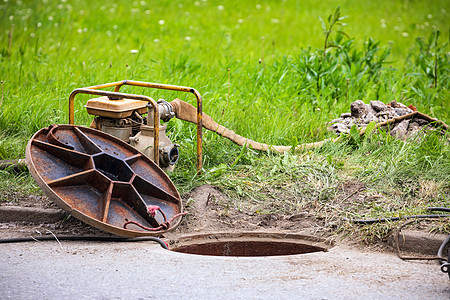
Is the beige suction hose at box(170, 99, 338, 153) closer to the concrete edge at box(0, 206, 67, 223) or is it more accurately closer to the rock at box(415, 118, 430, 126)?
the rock at box(415, 118, 430, 126)

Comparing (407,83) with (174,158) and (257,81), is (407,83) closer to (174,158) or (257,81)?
(257,81)

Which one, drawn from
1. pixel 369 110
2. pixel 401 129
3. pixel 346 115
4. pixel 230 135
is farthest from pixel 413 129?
pixel 230 135

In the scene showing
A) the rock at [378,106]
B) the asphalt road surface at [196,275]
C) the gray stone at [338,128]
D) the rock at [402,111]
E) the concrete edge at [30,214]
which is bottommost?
the concrete edge at [30,214]

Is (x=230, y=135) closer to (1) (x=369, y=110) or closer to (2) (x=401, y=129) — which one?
(1) (x=369, y=110)

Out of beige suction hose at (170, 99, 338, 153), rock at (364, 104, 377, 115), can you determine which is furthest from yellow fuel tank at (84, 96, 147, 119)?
rock at (364, 104, 377, 115)

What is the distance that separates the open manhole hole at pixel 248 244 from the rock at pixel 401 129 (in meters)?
1.93

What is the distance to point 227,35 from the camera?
9625 millimetres

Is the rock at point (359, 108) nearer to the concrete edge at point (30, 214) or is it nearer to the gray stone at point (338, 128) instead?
the gray stone at point (338, 128)

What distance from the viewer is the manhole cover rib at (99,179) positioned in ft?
10.9

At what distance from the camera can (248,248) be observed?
12.4 feet

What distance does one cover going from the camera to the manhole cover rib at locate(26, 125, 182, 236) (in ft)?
10.9

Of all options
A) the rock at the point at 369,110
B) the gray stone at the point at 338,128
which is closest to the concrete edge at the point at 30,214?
the gray stone at the point at 338,128

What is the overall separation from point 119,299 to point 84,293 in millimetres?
200

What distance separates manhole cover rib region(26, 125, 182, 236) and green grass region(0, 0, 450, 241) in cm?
50
